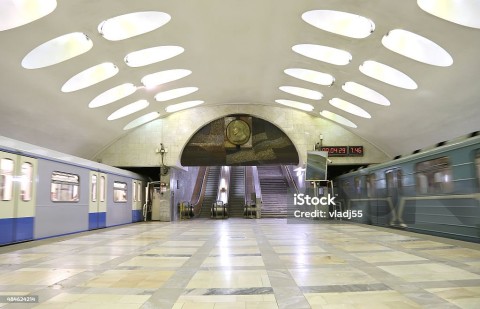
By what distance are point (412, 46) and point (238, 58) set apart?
502 cm

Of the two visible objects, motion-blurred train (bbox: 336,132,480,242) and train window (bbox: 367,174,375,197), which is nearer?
motion-blurred train (bbox: 336,132,480,242)

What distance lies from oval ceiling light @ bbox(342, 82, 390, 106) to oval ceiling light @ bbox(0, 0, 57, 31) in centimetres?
915

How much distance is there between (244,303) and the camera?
341 centimetres

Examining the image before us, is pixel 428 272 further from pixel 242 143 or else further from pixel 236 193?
pixel 236 193

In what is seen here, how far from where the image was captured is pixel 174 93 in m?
15.0

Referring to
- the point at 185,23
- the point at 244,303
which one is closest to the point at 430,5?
the point at 185,23

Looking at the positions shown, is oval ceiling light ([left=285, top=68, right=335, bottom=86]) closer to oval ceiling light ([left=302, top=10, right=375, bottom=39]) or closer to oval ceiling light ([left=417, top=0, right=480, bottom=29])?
oval ceiling light ([left=302, top=10, right=375, bottom=39])

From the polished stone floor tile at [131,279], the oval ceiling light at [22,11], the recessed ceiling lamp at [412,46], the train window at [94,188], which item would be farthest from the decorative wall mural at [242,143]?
the polished stone floor tile at [131,279]

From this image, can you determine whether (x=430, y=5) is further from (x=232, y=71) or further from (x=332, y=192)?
(x=332, y=192)

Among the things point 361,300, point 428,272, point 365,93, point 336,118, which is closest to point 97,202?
point 365,93

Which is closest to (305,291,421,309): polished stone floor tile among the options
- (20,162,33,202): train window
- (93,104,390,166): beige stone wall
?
(20,162,33,202): train window

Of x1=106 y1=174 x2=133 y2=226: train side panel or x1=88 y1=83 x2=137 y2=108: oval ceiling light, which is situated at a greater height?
x1=88 y1=83 x2=137 y2=108: oval ceiling light

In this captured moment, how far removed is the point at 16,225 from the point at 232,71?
8.03 m

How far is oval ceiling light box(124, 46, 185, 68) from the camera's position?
1083 cm
